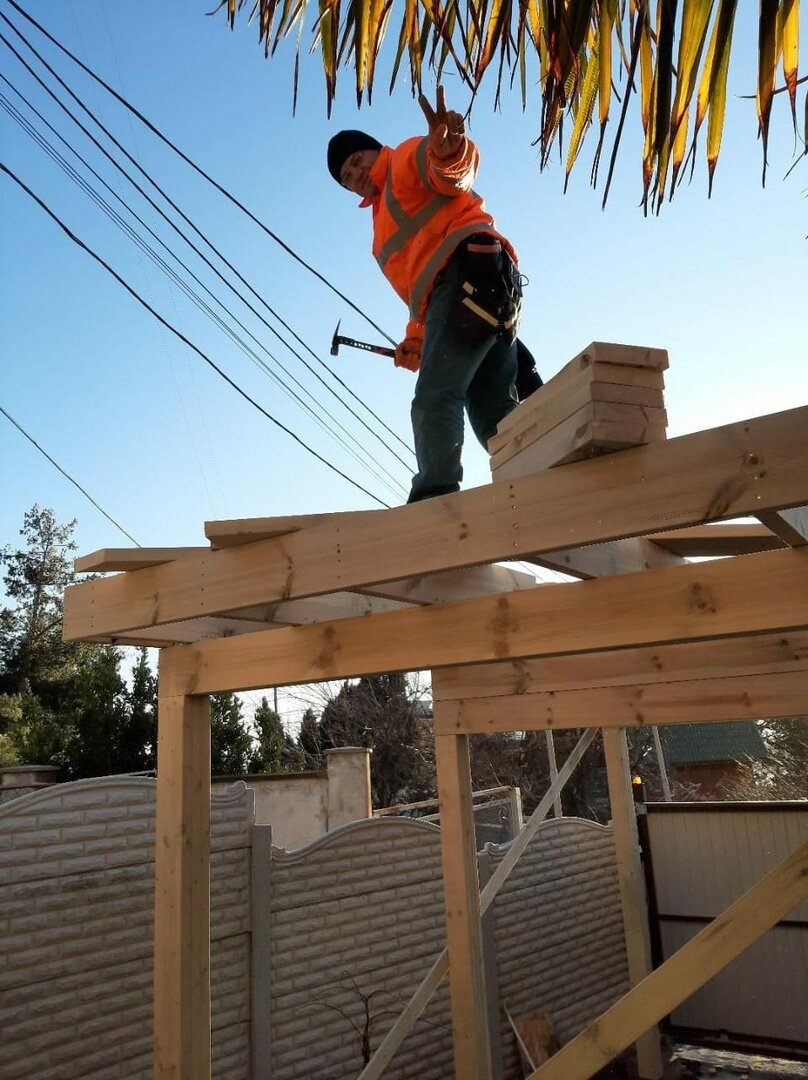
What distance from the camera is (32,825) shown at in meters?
3.73

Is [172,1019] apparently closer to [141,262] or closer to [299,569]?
[299,569]

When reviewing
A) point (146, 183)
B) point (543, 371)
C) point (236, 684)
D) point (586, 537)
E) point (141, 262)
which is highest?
point (146, 183)

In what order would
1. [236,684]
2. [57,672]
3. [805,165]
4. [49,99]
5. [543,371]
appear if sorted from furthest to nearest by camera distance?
[57,672] → [49,99] → [543,371] → [236,684] → [805,165]

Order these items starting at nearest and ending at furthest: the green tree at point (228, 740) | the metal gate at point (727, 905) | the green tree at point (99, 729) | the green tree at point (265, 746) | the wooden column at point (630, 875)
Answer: the wooden column at point (630, 875) < the metal gate at point (727, 905) < the green tree at point (99, 729) < the green tree at point (228, 740) < the green tree at point (265, 746)

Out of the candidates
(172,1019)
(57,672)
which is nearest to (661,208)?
(172,1019)

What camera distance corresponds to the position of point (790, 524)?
1806 millimetres

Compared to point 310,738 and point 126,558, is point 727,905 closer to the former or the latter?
point 126,558

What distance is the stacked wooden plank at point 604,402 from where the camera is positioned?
5.16 ft

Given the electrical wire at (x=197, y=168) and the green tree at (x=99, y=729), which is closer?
the electrical wire at (x=197, y=168)

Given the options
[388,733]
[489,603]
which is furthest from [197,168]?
[388,733]

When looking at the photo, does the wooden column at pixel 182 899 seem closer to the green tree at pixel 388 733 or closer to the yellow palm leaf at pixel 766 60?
the yellow palm leaf at pixel 766 60

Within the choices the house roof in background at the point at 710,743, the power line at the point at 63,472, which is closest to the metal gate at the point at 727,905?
the power line at the point at 63,472

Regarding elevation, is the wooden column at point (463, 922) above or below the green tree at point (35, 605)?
below

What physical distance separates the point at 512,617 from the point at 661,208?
115 centimetres
